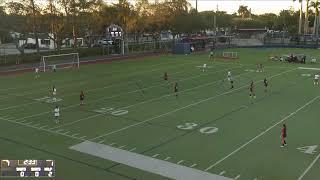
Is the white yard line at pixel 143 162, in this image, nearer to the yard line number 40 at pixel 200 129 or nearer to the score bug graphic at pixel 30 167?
the yard line number 40 at pixel 200 129

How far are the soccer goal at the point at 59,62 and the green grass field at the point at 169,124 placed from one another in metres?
6.60

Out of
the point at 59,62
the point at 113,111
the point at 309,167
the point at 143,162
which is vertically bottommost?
the point at 309,167

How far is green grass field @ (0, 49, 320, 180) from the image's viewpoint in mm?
16875

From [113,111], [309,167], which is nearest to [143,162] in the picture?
[309,167]

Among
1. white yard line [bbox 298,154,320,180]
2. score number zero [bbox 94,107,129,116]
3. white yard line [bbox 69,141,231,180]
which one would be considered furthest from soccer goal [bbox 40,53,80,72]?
white yard line [bbox 298,154,320,180]

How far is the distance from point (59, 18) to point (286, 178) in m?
48.8

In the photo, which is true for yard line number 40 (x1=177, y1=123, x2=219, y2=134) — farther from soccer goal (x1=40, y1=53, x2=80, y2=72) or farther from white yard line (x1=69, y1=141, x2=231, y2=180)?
soccer goal (x1=40, y1=53, x2=80, y2=72)

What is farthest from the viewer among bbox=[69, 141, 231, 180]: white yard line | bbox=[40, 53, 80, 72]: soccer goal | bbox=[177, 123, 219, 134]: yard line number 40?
bbox=[40, 53, 80, 72]: soccer goal

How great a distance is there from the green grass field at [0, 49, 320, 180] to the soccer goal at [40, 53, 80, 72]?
21.7 ft

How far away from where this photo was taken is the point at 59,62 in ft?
170

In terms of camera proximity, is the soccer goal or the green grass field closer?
the green grass field

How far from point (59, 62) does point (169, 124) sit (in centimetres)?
3189

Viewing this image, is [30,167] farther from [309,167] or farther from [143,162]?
[309,167]

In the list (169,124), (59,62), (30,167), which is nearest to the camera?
(30,167)
